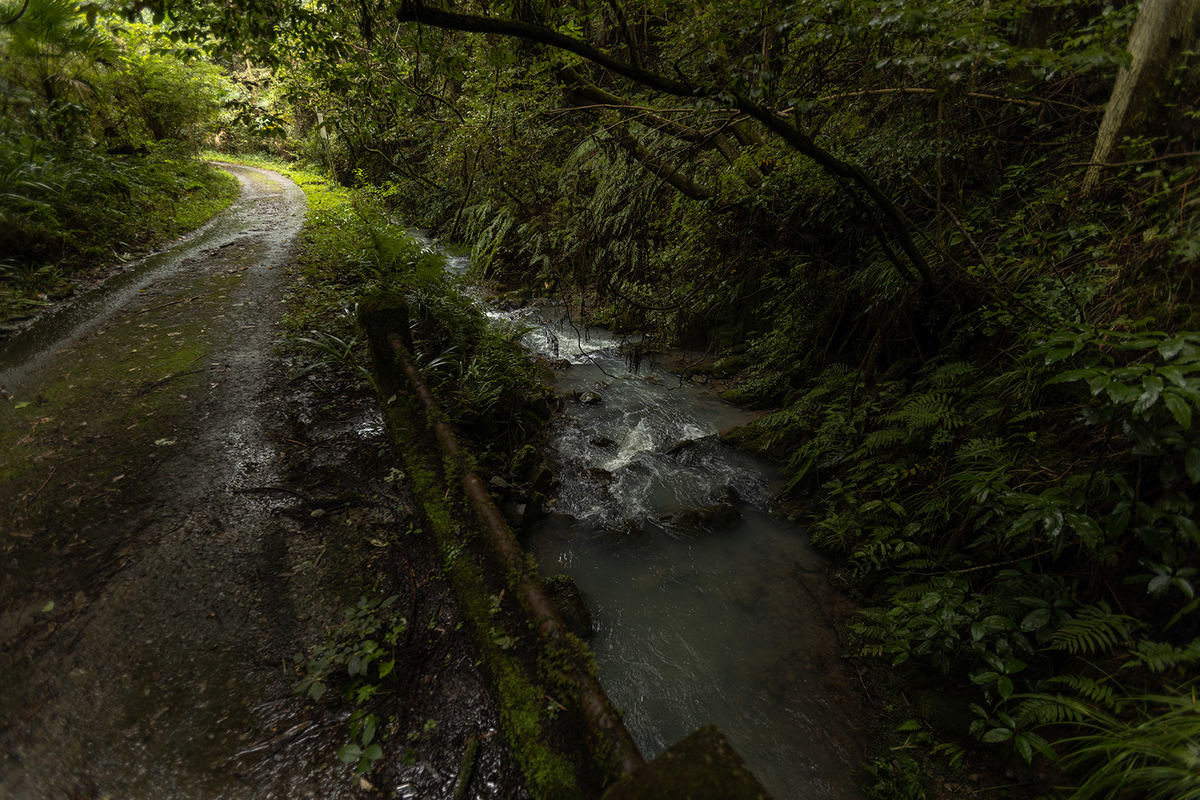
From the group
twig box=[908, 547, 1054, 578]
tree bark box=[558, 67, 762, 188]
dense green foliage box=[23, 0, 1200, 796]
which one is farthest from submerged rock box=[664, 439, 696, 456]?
tree bark box=[558, 67, 762, 188]

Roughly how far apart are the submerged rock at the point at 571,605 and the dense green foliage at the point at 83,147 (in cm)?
436

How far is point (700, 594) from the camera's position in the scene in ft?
12.5

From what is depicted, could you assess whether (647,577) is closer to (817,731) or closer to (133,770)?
(817,731)

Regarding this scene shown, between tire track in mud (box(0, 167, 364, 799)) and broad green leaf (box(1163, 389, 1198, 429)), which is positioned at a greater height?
broad green leaf (box(1163, 389, 1198, 429))

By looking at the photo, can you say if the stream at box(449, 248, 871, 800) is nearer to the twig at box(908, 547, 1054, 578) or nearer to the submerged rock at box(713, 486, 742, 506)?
the submerged rock at box(713, 486, 742, 506)

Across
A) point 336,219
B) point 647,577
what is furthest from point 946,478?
point 336,219

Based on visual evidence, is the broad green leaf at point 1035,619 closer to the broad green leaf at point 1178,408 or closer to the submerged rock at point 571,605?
the broad green leaf at point 1178,408

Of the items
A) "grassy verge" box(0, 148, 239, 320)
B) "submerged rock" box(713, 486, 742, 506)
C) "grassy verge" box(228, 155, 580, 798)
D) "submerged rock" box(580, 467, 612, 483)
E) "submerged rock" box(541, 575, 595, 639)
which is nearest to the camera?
"grassy verge" box(228, 155, 580, 798)

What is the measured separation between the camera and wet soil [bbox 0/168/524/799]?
5.72ft

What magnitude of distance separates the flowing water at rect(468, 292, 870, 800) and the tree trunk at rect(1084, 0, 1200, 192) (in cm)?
364

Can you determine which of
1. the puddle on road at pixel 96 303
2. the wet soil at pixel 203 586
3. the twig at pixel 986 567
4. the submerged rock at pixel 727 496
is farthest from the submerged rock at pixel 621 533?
the puddle on road at pixel 96 303

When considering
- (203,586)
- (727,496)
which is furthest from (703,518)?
(203,586)

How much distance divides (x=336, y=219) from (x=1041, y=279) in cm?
1245

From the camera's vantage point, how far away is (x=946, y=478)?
3.35 metres
